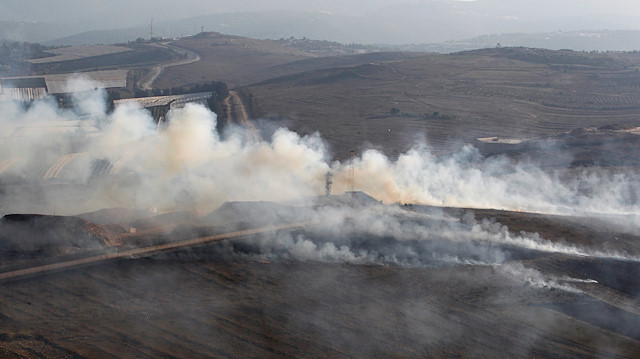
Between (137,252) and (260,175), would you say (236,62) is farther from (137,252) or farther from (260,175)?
(137,252)

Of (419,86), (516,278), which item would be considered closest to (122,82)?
(419,86)

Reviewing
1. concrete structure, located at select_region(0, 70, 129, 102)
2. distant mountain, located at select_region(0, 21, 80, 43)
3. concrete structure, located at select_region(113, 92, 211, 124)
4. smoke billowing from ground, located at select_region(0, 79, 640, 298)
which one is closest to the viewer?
smoke billowing from ground, located at select_region(0, 79, 640, 298)

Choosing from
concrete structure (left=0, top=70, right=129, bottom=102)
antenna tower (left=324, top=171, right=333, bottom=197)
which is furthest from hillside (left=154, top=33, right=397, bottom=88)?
antenna tower (left=324, top=171, right=333, bottom=197)

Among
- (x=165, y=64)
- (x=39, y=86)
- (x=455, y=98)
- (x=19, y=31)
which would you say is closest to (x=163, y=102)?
(x=39, y=86)

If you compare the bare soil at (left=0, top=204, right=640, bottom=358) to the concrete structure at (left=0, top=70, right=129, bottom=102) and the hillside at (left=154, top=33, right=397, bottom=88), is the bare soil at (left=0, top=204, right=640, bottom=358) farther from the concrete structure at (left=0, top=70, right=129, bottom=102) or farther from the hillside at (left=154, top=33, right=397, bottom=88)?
the hillside at (left=154, top=33, right=397, bottom=88)

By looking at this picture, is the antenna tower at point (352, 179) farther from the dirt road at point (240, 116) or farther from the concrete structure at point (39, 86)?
the concrete structure at point (39, 86)

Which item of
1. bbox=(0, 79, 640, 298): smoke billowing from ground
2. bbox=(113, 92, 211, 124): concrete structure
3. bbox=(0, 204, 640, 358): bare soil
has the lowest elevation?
bbox=(0, 204, 640, 358): bare soil

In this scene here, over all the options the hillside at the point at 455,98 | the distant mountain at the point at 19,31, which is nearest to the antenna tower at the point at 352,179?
the hillside at the point at 455,98
